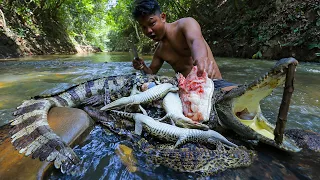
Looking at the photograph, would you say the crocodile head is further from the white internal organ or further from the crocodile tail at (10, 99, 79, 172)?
the crocodile tail at (10, 99, 79, 172)

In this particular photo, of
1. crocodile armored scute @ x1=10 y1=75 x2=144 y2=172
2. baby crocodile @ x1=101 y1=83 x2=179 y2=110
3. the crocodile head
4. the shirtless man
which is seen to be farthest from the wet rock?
crocodile armored scute @ x1=10 y1=75 x2=144 y2=172

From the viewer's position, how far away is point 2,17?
42.1ft

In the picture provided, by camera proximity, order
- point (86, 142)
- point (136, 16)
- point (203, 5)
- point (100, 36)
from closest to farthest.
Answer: point (86, 142), point (136, 16), point (203, 5), point (100, 36)

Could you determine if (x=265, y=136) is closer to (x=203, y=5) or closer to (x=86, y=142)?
(x=86, y=142)

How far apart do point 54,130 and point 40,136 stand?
0.16 meters

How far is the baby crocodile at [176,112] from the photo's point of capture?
6.63 ft

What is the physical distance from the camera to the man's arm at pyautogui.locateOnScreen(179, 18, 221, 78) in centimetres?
224

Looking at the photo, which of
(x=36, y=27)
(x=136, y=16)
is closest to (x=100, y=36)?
(x=36, y=27)

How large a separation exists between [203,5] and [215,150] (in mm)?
Result: 16332

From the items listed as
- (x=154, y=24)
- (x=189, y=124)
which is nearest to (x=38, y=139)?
(x=189, y=124)

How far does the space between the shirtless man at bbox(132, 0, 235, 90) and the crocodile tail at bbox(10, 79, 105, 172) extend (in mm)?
1508

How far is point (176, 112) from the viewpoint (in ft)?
7.14

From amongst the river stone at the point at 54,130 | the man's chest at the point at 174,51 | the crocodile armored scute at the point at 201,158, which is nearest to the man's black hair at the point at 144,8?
the man's chest at the point at 174,51

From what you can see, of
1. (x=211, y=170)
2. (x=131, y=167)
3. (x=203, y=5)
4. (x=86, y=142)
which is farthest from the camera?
(x=203, y=5)
